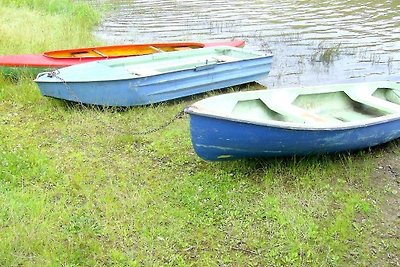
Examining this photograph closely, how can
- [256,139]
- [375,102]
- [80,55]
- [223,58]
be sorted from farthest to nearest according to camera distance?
[80,55] < [223,58] < [375,102] < [256,139]

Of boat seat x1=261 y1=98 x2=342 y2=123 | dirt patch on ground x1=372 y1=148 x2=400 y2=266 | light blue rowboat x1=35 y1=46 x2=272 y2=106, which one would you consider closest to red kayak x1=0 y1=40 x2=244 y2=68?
light blue rowboat x1=35 y1=46 x2=272 y2=106

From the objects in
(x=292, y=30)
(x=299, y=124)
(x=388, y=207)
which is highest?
(x=292, y=30)

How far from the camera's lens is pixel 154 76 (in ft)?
24.9

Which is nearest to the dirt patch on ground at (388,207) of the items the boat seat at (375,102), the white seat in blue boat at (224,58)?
the boat seat at (375,102)

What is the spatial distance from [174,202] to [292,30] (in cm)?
923

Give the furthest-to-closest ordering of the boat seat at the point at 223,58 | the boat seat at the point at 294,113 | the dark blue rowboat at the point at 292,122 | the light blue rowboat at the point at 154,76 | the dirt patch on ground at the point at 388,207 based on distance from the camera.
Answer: the boat seat at the point at 223,58, the light blue rowboat at the point at 154,76, the boat seat at the point at 294,113, the dark blue rowboat at the point at 292,122, the dirt patch on ground at the point at 388,207

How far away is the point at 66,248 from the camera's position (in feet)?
14.3

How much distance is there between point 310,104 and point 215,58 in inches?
99.2

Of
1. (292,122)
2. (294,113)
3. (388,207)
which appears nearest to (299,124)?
(292,122)

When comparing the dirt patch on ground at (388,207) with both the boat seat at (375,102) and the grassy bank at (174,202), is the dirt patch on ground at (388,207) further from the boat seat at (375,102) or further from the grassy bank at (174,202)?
the boat seat at (375,102)

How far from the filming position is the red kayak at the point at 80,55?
8359 mm

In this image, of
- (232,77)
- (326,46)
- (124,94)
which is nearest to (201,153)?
(124,94)

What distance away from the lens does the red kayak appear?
8359 mm

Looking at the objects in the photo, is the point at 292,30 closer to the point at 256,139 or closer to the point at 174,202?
the point at 256,139
